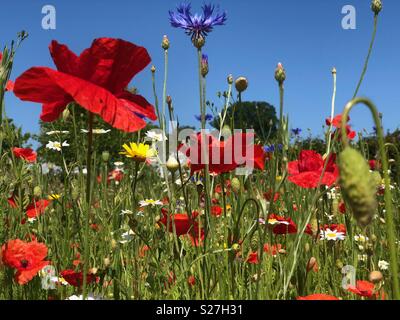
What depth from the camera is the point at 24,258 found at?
44.9 inches

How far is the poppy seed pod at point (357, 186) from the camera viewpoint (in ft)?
1.75

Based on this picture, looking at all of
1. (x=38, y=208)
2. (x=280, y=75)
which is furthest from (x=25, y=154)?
(x=280, y=75)

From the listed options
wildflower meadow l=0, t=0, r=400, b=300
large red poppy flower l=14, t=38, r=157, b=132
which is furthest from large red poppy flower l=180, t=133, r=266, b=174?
large red poppy flower l=14, t=38, r=157, b=132

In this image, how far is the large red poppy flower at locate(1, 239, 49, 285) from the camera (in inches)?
43.8

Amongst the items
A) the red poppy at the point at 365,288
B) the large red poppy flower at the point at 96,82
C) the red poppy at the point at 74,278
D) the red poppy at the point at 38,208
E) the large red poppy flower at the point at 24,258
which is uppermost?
the large red poppy flower at the point at 96,82

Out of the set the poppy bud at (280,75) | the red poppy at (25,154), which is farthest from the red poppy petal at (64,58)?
the red poppy at (25,154)

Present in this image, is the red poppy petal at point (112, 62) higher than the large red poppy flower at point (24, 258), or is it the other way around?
the red poppy petal at point (112, 62)

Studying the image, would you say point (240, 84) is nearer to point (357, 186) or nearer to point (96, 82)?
point (96, 82)

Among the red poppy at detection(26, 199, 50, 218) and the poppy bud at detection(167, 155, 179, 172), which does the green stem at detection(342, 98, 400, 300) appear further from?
the red poppy at detection(26, 199, 50, 218)

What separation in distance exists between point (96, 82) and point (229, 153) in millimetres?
437

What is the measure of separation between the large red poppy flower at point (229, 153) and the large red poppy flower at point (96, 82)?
0.30 meters

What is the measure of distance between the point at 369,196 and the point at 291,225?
849mm

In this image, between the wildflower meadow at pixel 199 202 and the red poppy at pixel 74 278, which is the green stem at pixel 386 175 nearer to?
the wildflower meadow at pixel 199 202
